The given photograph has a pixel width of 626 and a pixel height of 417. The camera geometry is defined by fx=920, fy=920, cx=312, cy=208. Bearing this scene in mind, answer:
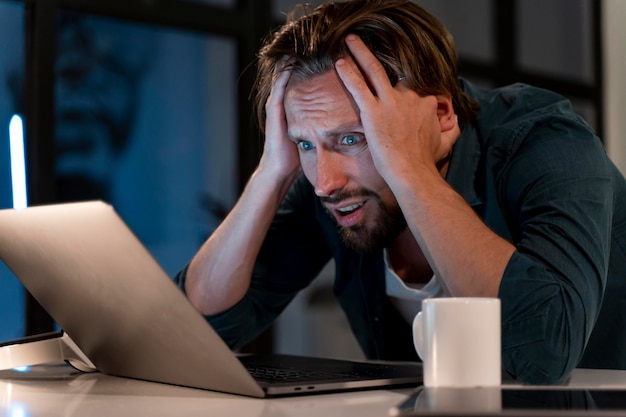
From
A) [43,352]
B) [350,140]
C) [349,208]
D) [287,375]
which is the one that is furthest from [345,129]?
[43,352]

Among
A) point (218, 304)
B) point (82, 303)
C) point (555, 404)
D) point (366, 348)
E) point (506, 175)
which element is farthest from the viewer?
point (366, 348)

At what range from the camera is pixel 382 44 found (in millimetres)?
1586

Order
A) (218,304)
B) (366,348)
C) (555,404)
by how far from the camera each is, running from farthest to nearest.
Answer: (366,348) → (218,304) → (555,404)

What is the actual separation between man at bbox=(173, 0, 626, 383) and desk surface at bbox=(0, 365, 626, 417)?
0.18m

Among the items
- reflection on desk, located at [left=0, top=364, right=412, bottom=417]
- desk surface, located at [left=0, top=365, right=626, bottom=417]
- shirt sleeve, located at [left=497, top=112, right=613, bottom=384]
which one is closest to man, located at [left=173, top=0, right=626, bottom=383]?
shirt sleeve, located at [left=497, top=112, right=613, bottom=384]

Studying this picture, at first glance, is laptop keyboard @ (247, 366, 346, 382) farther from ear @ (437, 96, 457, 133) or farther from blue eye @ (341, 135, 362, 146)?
ear @ (437, 96, 457, 133)

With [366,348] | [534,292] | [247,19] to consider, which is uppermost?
[247,19]

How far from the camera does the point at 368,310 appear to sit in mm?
1743

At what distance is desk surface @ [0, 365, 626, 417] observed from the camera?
97 cm

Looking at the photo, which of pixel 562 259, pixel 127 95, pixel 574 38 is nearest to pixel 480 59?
pixel 574 38

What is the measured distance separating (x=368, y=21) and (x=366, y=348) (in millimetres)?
634

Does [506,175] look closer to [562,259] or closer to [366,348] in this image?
[562,259]

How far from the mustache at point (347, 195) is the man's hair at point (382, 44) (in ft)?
0.63

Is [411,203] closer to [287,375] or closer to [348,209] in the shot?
[348,209]
